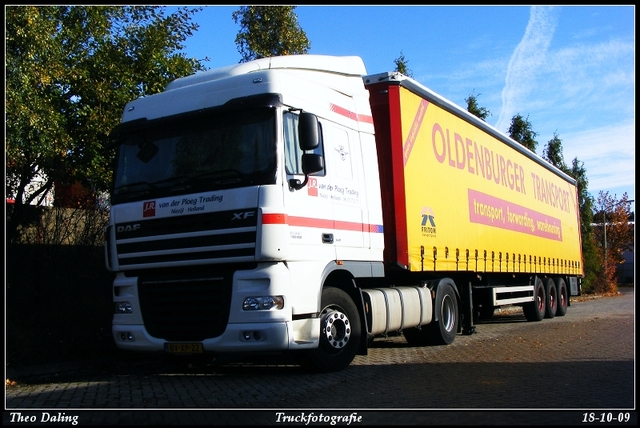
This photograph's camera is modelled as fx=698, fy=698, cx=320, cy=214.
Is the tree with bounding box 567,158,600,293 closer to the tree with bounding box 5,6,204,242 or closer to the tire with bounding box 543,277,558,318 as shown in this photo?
the tire with bounding box 543,277,558,318

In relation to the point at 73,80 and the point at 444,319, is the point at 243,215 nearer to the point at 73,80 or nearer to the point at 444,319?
the point at 444,319

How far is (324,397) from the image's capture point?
716 centimetres

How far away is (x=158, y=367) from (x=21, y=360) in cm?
197

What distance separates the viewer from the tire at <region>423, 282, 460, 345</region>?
464 inches

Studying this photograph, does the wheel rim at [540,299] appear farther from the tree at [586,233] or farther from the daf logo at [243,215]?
the tree at [586,233]

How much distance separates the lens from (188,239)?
27.1 ft

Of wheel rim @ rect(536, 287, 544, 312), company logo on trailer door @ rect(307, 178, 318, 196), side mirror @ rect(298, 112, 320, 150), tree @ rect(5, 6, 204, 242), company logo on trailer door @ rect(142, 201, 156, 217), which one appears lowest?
wheel rim @ rect(536, 287, 544, 312)

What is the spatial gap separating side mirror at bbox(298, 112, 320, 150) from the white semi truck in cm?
1

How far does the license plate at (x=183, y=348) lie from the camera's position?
8.16 meters

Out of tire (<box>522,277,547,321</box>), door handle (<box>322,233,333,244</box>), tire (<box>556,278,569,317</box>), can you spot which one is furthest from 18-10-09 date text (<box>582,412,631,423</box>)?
tire (<box>556,278,569,317</box>)

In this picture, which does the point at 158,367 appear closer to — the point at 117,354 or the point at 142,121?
the point at 117,354

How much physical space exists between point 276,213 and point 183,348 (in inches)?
78.3

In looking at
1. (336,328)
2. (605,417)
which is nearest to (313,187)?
(336,328)

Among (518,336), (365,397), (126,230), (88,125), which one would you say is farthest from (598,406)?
(88,125)
